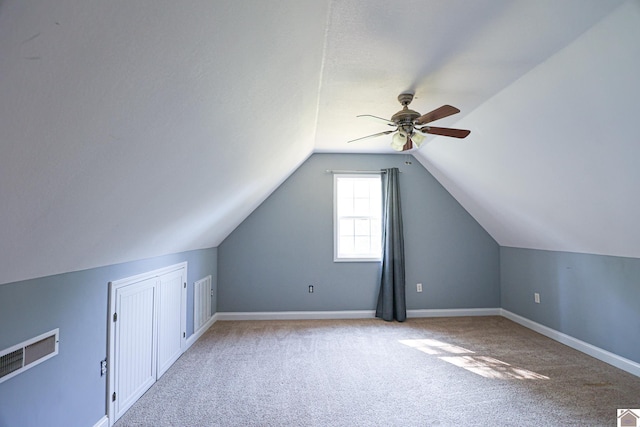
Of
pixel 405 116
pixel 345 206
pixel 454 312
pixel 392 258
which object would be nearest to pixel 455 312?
pixel 454 312

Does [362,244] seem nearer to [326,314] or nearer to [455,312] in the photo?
[326,314]

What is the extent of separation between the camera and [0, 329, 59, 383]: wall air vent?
1440 millimetres

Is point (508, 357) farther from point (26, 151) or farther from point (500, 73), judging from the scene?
point (26, 151)

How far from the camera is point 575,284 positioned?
3791mm

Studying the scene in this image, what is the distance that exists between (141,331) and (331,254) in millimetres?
2863

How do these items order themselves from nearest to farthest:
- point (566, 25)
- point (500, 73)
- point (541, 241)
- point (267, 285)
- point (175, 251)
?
point (566, 25), point (500, 73), point (175, 251), point (541, 241), point (267, 285)

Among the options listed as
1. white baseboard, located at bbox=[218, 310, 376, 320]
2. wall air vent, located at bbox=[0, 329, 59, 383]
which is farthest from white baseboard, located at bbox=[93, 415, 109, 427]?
white baseboard, located at bbox=[218, 310, 376, 320]

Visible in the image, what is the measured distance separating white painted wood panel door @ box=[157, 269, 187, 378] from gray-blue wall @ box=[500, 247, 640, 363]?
4.32 meters

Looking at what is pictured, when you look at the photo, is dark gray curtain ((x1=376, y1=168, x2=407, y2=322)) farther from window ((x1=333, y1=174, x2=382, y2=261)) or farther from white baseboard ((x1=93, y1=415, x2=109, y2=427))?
white baseboard ((x1=93, y1=415, x2=109, y2=427))

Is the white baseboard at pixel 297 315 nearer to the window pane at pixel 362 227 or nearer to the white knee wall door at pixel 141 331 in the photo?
the window pane at pixel 362 227

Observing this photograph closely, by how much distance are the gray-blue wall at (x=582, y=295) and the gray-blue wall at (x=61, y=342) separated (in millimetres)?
4419

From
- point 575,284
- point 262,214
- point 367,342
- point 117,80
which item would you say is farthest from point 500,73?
point 262,214

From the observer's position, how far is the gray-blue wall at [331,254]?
16.2 ft

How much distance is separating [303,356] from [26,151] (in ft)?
10.2
